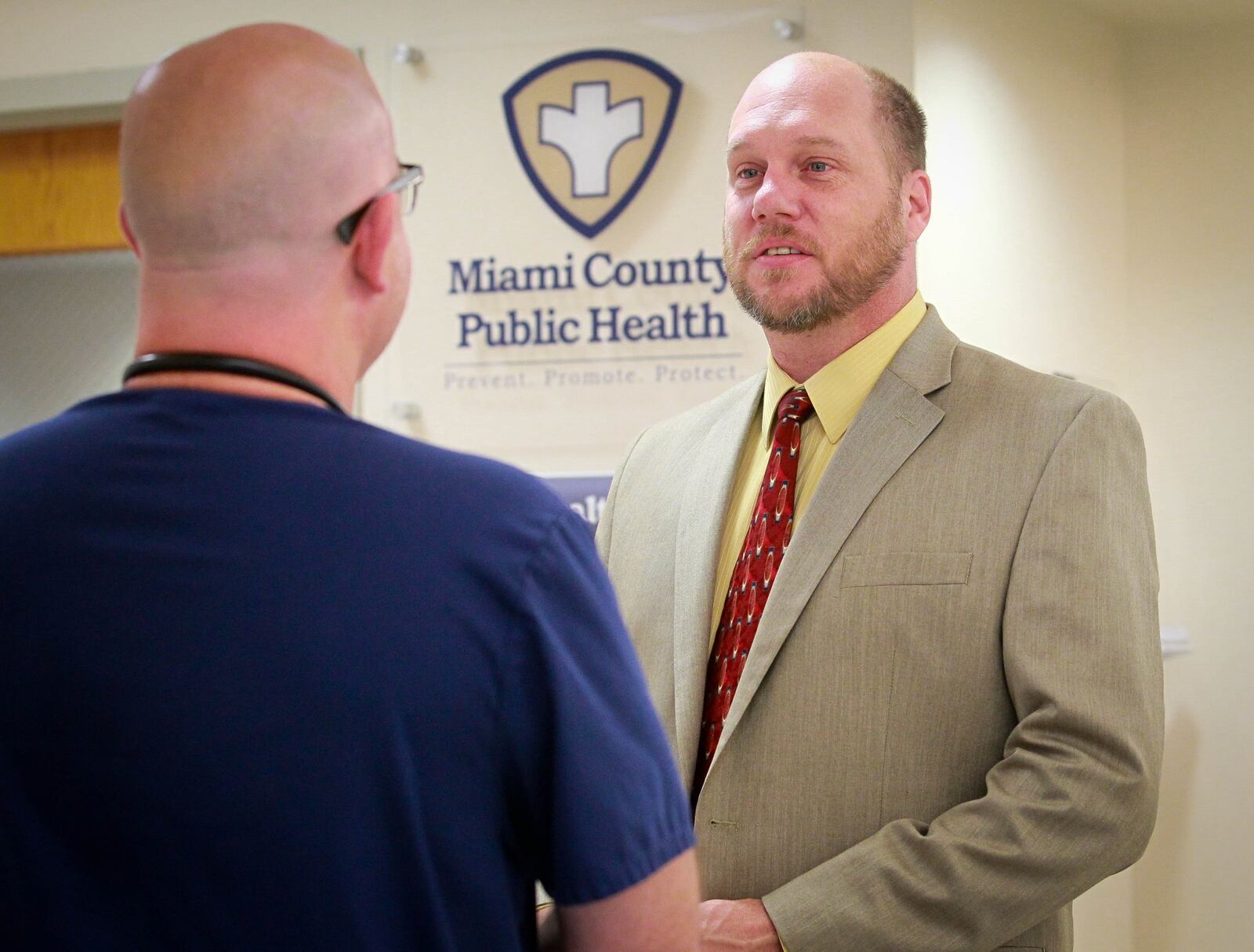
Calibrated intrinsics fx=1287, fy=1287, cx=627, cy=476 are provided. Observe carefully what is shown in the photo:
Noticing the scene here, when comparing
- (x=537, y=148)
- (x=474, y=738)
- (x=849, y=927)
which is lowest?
(x=849, y=927)

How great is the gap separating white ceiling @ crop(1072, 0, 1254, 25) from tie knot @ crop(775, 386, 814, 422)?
228cm

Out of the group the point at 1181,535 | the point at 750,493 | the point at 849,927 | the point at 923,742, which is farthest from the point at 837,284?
the point at 1181,535

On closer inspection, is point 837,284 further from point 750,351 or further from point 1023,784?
point 750,351

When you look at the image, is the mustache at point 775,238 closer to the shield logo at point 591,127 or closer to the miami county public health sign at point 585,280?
the miami county public health sign at point 585,280

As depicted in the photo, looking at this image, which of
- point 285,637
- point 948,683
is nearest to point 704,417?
point 948,683

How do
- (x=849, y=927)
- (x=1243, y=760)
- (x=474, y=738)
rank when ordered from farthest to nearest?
(x=1243, y=760) → (x=849, y=927) → (x=474, y=738)

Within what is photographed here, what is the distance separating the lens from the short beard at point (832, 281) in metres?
1.64

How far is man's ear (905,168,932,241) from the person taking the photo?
5.76ft

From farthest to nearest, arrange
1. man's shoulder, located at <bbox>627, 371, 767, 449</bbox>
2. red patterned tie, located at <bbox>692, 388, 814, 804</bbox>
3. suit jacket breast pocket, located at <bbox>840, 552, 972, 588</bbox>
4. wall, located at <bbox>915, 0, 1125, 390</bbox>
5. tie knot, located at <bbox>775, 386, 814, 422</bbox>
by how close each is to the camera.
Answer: wall, located at <bbox>915, 0, 1125, 390</bbox>, man's shoulder, located at <bbox>627, 371, 767, 449</bbox>, tie knot, located at <bbox>775, 386, 814, 422</bbox>, red patterned tie, located at <bbox>692, 388, 814, 804</bbox>, suit jacket breast pocket, located at <bbox>840, 552, 972, 588</bbox>

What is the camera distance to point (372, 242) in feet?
2.94

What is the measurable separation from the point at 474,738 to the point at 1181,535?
3.15m

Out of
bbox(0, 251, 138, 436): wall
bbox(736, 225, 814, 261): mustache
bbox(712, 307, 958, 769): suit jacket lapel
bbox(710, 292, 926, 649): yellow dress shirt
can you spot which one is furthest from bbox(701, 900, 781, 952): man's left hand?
bbox(0, 251, 138, 436): wall

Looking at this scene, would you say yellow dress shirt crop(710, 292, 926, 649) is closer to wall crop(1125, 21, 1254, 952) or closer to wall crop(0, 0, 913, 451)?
wall crop(0, 0, 913, 451)

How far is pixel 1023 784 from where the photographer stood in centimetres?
137
